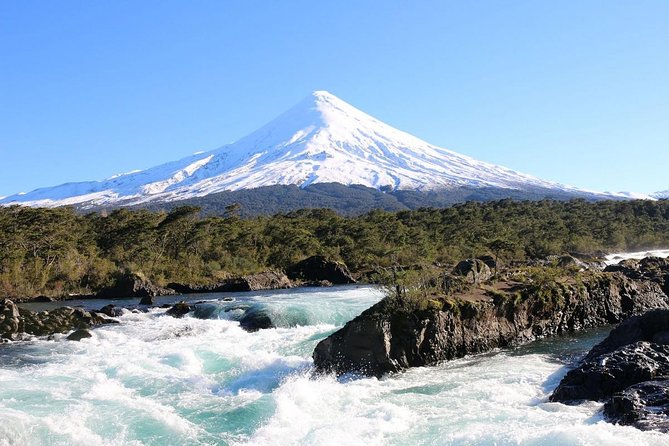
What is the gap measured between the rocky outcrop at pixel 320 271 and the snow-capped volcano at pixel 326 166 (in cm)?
9295

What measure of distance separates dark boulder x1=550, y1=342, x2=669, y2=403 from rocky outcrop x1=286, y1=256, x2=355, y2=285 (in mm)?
28364

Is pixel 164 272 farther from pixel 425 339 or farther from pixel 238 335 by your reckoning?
pixel 425 339

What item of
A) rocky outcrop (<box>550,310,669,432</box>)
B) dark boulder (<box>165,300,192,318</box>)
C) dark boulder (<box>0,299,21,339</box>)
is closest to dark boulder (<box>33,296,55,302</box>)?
dark boulder (<box>0,299,21,339</box>)

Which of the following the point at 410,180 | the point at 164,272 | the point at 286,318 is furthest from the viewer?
Result: the point at 410,180

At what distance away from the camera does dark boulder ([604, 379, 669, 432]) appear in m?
7.56

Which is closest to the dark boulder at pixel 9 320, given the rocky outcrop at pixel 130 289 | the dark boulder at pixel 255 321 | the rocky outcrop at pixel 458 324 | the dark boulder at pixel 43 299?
the dark boulder at pixel 255 321

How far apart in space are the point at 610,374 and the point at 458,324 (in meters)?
4.65

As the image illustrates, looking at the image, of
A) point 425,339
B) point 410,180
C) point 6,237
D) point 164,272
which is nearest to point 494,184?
point 410,180

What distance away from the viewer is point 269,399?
10203 millimetres

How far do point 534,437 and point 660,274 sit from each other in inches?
698

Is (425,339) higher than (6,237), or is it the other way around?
(6,237)

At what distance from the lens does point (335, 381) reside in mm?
11641

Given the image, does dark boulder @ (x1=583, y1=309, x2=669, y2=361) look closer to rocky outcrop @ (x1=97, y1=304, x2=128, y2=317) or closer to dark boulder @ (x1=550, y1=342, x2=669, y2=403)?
dark boulder @ (x1=550, y1=342, x2=669, y2=403)

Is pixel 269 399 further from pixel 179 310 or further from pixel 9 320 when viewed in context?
pixel 179 310
